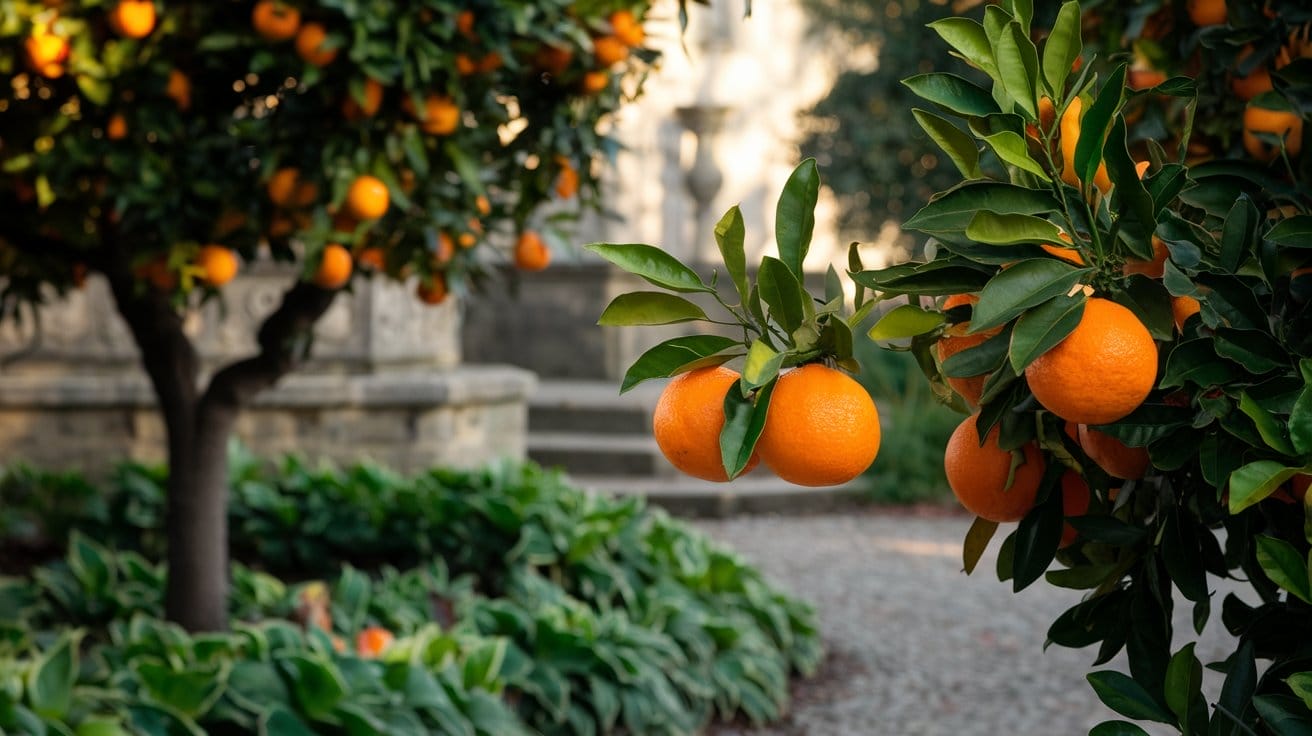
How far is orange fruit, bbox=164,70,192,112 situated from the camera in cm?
278

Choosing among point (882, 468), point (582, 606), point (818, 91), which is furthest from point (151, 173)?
point (818, 91)

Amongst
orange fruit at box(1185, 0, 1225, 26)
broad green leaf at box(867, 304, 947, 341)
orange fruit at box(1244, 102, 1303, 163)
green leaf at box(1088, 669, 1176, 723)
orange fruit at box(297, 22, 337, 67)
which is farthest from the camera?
orange fruit at box(297, 22, 337, 67)

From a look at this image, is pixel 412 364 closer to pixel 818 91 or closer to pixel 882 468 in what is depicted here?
pixel 882 468

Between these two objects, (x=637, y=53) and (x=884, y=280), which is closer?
(x=884, y=280)

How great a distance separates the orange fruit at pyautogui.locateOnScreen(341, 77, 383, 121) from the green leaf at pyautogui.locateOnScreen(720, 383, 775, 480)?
1.88 meters

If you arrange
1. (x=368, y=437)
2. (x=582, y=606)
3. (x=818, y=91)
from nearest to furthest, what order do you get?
1. (x=582, y=606)
2. (x=368, y=437)
3. (x=818, y=91)

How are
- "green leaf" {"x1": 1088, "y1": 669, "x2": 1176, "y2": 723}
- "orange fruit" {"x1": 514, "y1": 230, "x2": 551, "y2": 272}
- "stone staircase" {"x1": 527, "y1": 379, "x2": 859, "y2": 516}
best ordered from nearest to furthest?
"green leaf" {"x1": 1088, "y1": 669, "x2": 1176, "y2": 723} < "orange fruit" {"x1": 514, "y1": 230, "x2": 551, "y2": 272} < "stone staircase" {"x1": 527, "y1": 379, "x2": 859, "y2": 516}

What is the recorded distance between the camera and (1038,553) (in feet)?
3.11

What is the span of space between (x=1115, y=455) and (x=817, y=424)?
Result: 0.23 m

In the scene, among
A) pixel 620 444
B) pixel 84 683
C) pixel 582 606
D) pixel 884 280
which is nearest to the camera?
pixel 884 280

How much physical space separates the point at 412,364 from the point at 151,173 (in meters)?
3.54

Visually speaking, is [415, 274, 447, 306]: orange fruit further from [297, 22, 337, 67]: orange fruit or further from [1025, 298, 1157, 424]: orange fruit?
[1025, 298, 1157, 424]: orange fruit

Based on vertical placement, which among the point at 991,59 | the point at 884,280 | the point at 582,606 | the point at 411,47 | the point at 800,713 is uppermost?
the point at 411,47

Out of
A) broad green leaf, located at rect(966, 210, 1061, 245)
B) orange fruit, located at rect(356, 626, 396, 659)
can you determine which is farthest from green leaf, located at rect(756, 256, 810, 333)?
orange fruit, located at rect(356, 626, 396, 659)
